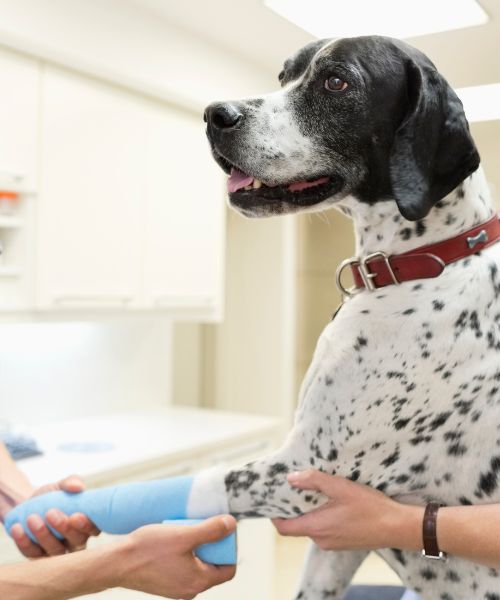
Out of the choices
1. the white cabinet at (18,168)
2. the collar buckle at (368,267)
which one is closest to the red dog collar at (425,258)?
the collar buckle at (368,267)

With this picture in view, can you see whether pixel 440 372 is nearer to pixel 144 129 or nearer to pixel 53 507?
pixel 53 507

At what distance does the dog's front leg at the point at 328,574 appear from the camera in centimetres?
140

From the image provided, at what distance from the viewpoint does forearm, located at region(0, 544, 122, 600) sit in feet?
4.40

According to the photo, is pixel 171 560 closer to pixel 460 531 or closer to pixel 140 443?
pixel 460 531

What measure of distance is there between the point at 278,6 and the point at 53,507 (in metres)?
2.26

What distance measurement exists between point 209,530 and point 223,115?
0.70 m

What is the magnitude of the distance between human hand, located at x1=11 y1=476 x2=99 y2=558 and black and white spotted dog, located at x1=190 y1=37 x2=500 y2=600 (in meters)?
0.25

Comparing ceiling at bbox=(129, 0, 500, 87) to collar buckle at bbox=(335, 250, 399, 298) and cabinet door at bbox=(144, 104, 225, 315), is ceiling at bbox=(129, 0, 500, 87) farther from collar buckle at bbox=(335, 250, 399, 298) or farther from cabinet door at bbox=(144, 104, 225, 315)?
collar buckle at bbox=(335, 250, 399, 298)

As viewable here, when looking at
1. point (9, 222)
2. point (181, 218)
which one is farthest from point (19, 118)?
point (181, 218)


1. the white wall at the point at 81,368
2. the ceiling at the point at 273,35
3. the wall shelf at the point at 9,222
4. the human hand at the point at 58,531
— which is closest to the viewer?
the human hand at the point at 58,531

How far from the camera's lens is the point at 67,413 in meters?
3.51

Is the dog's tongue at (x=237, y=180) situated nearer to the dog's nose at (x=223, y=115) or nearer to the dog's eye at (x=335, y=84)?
the dog's nose at (x=223, y=115)

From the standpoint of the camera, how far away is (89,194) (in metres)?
3.05

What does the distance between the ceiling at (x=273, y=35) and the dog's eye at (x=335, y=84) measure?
181cm
